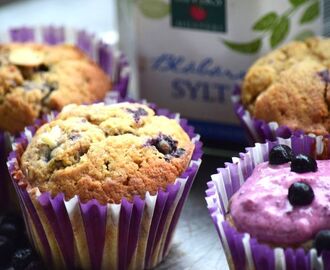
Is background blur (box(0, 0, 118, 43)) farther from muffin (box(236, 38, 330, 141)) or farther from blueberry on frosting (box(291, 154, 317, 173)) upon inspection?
blueberry on frosting (box(291, 154, 317, 173))

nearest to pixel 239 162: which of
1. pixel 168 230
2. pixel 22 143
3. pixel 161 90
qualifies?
pixel 168 230

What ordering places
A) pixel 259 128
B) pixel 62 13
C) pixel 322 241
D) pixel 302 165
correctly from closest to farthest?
1. pixel 322 241
2. pixel 302 165
3. pixel 259 128
4. pixel 62 13

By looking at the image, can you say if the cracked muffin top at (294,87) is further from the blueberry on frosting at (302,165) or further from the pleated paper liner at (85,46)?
the pleated paper liner at (85,46)

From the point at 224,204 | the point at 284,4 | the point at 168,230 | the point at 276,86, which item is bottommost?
the point at 168,230

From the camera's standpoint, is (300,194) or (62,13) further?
(62,13)

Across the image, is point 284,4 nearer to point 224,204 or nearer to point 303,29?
point 303,29

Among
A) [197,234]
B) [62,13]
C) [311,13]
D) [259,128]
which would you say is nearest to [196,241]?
[197,234]

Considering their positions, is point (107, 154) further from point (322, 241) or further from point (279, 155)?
point (322, 241)
